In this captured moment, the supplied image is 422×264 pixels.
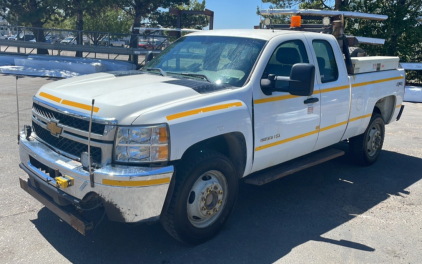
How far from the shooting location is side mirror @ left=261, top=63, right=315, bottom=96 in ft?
13.6

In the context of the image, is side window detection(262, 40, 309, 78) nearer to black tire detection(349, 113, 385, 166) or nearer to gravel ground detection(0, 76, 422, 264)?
gravel ground detection(0, 76, 422, 264)

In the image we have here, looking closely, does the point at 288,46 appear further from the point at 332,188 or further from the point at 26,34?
the point at 26,34

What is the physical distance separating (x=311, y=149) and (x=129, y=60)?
16963 mm

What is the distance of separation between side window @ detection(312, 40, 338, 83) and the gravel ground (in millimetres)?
1514

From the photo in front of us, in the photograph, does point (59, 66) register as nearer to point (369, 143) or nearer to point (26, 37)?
point (26, 37)

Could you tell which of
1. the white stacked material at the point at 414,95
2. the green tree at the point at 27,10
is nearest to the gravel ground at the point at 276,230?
the white stacked material at the point at 414,95

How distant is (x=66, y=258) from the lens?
3.78 m

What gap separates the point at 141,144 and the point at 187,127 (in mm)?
419

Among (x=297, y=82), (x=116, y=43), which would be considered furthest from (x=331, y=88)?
(x=116, y=43)

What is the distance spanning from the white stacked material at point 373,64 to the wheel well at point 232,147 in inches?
99.4

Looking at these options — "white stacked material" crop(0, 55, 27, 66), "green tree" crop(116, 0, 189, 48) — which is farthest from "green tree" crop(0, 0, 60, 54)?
"green tree" crop(116, 0, 189, 48)

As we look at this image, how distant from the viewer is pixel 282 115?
4680 millimetres

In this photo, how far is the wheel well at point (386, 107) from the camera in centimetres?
698

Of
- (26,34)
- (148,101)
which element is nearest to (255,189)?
(148,101)
